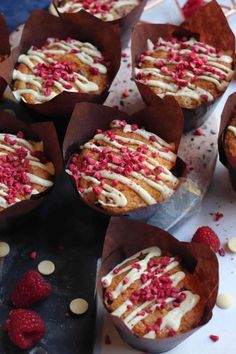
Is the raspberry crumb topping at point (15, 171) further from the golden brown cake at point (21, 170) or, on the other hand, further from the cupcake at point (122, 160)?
the cupcake at point (122, 160)

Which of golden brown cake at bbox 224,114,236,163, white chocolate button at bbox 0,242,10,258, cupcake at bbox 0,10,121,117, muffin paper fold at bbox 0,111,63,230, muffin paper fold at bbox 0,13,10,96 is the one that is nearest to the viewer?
muffin paper fold at bbox 0,111,63,230

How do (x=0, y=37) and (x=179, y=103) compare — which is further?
(x=0, y=37)

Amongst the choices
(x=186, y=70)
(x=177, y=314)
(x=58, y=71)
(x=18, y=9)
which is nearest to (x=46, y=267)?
(x=177, y=314)

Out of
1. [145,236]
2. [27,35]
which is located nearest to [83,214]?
[145,236]

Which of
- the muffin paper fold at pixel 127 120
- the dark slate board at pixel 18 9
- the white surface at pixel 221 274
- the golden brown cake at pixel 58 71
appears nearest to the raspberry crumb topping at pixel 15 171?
the muffin paper fold at pixel 127 120

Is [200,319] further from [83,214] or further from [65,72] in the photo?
[65,72]

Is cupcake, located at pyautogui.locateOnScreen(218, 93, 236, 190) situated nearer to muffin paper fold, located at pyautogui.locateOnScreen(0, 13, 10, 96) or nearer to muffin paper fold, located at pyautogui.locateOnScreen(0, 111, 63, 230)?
muffin paper fold, located at pyautogui.locateOnScreen(0, 111, 63, 230)

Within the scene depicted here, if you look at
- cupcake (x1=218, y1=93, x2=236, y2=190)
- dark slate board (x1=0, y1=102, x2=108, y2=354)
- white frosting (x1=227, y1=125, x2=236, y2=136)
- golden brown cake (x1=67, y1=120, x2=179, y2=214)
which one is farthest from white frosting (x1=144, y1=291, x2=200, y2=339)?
white frosting (x1=227, y1=125, x2=236, y2=136)

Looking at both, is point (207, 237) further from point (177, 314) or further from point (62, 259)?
point (62, 259)
